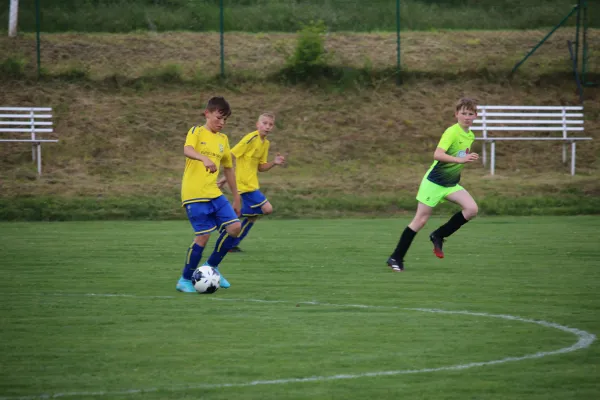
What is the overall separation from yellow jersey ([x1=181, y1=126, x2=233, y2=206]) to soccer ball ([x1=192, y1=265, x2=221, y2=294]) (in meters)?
0.73

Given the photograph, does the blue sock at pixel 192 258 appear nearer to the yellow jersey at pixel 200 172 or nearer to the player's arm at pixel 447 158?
the yellow jersey at pixel 200 172

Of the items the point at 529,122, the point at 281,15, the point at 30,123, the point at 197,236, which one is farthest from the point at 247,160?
the point at 281,15

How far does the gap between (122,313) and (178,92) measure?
20.5m

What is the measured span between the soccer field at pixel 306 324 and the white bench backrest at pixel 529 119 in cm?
1109

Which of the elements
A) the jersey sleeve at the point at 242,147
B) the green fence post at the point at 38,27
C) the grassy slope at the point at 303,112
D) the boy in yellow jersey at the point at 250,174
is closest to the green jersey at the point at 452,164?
the boy in yellow jersey at the point at 250,174

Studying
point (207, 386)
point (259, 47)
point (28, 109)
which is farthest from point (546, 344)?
point (259, 47)

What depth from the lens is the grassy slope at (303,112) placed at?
22688 mm

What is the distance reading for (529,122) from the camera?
25.5 m

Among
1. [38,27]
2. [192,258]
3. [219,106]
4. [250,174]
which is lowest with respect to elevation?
[192,258]

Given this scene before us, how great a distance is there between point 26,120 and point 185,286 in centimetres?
1785

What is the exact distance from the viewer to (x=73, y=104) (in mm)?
27719

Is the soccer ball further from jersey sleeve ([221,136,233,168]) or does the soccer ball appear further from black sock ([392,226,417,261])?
black sock ([392,226,417,261])

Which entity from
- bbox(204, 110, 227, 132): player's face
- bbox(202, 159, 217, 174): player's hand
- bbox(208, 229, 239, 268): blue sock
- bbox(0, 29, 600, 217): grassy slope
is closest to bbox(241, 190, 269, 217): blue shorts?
bbox(208, 229, 239, 268): blue sock

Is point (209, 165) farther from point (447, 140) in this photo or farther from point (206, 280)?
point (447, 140)
